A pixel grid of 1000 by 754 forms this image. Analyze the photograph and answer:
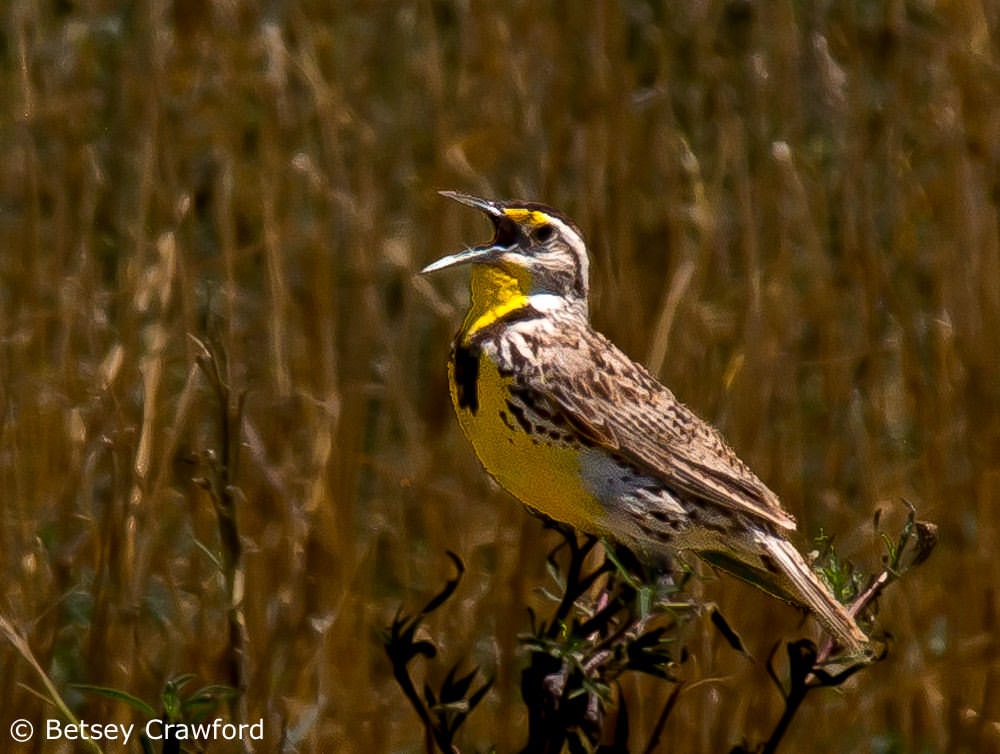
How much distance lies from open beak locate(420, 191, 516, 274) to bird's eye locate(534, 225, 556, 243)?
0.02 meters

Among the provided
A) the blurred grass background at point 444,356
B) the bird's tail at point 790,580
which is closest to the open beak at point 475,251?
the bird's tail at point 790,580

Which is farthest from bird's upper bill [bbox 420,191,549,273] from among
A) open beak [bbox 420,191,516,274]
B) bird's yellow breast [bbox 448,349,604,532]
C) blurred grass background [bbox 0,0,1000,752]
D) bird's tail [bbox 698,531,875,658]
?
blurred grass background [bbox 0,0,1000,752]

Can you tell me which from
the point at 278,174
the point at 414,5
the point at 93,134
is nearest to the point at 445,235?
the point at 278,174

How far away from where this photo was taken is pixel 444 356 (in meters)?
2.54

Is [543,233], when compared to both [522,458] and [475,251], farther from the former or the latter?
[522,458]

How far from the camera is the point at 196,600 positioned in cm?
236

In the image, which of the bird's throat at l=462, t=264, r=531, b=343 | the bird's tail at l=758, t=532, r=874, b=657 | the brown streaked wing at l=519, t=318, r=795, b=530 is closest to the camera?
the bird's tail at l=758, t=532, r=874, b=657

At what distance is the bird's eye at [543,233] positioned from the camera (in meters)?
1.50

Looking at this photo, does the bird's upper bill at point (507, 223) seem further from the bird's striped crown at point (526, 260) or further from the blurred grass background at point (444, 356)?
the blurred grass background at point (444, 356)

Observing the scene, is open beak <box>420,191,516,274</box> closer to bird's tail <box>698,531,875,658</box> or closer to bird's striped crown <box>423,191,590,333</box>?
bird's striped crown <box>423,191,590,333</box>

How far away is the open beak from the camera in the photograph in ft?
4.24

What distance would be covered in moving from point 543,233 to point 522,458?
0.82 feet

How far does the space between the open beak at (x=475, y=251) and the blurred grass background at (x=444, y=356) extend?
468 millimetres

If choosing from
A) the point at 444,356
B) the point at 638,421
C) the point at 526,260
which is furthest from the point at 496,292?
the point at 444,356
